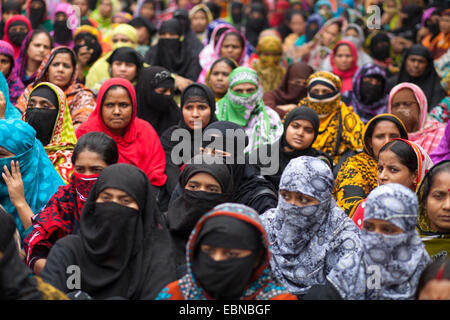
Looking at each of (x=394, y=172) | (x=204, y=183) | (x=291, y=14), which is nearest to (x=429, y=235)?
(x=394, y=172)

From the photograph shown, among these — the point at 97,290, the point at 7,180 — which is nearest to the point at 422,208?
the point at 97,290

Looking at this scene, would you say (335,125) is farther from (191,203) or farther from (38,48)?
(38,48)

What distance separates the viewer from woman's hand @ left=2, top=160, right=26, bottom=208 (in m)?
3.78

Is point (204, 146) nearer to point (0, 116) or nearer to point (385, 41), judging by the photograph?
point (0, 116)

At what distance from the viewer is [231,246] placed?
268 centimetres

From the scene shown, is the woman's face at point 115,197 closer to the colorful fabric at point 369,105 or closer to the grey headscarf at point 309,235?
the grey headscarf at point 309,235

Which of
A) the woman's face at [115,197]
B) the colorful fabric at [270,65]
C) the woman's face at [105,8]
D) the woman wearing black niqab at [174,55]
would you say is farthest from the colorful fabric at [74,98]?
the woman's face at [105,8]

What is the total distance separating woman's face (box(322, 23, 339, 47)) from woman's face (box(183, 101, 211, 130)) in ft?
13.4

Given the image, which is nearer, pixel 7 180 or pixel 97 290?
pixel 97 290

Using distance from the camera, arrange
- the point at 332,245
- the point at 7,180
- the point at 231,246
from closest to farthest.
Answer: the point at 231,246 < the point at 332,245 < the point at 7,180

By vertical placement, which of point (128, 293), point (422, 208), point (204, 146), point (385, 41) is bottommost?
point (128, 293)

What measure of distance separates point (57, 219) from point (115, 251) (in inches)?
29.1

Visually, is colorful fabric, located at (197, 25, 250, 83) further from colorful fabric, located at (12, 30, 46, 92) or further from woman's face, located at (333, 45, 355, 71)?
colorful fabric, located at (12, 30, 46, 92)

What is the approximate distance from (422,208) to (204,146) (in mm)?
1810
